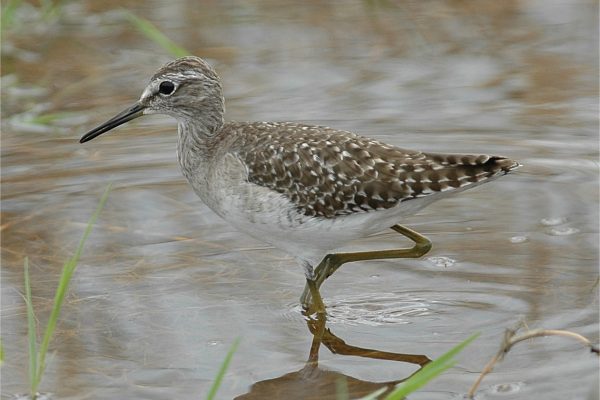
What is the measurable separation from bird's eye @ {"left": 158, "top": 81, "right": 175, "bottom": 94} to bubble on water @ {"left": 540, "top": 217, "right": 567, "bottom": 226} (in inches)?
115

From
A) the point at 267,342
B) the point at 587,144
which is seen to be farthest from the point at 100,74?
the point at 267,342

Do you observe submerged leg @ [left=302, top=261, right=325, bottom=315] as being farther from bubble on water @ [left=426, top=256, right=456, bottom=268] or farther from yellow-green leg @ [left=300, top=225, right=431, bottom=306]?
bubble on water @ [left=426, top=256, right=456, bottom=268]

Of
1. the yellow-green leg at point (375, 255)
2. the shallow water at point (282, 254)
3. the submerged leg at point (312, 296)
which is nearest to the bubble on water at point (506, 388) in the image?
the shallow water at point (282, 254)

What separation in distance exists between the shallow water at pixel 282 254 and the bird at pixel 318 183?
0.56 metres

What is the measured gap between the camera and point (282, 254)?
9180 millimetres

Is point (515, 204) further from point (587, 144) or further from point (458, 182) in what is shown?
point (458, 182)

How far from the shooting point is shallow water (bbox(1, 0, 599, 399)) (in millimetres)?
7383

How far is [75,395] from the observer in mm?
7066

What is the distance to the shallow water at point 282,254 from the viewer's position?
738 cm

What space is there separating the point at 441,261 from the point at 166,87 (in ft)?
7.42

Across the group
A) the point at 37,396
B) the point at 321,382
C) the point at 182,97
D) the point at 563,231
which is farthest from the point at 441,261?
the point at 37,396

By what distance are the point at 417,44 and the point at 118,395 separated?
24.1 feet

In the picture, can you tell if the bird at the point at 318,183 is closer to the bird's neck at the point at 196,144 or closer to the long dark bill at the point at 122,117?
the bird's neck at the point at 196,144

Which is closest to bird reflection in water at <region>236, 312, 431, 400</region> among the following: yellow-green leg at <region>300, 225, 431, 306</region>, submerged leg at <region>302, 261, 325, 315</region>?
submerged leg at <region>302, 261, 325, 315</region>
